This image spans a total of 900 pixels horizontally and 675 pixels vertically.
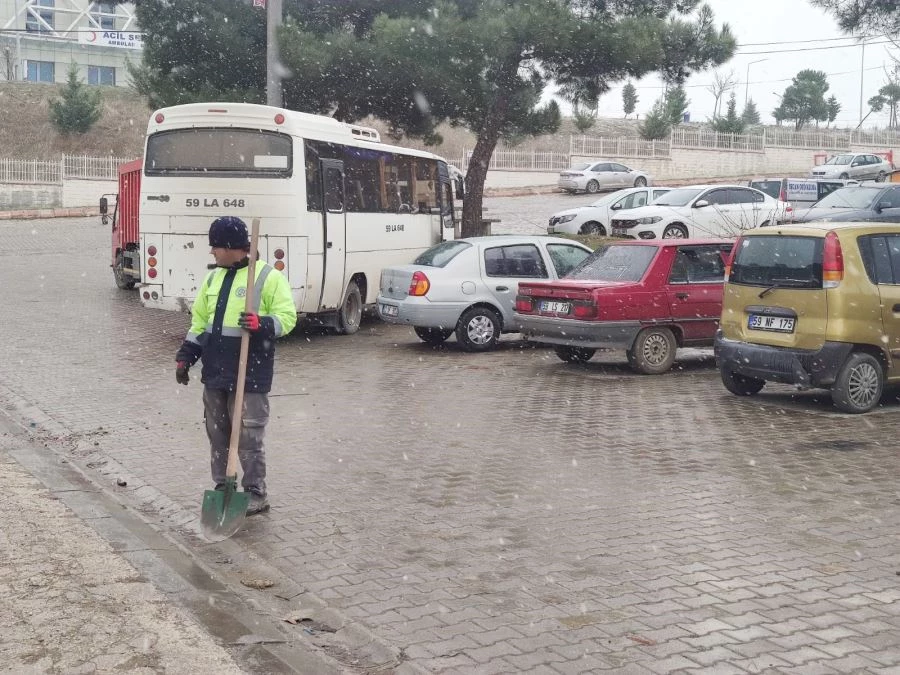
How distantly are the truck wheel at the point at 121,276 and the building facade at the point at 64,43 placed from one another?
196 feet

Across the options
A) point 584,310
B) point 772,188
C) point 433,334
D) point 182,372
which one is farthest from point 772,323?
point 772,188

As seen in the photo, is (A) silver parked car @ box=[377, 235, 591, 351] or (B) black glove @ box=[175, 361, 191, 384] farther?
(A) silver parked car @ box=[377, 235, 591, 351]

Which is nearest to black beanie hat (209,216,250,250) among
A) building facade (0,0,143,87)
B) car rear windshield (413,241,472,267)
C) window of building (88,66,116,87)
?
car rear windshield (413,241,472,267)

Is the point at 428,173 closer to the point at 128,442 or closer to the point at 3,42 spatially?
the point at 128,442

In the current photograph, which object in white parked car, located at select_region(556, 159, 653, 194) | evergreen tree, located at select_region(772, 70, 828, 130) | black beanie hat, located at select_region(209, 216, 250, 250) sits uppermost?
evergreen tree, located at select_region(772, 70, 828, 130)

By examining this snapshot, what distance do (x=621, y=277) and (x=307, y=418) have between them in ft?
15.7

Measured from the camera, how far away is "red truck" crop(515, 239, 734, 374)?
13.6 meters

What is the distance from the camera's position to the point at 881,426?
1069 cm

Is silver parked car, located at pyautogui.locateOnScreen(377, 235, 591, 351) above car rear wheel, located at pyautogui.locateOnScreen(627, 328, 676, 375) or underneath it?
above

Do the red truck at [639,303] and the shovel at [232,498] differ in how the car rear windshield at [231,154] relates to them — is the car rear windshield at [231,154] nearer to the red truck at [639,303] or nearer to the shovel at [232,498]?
the red truck at [639,303]

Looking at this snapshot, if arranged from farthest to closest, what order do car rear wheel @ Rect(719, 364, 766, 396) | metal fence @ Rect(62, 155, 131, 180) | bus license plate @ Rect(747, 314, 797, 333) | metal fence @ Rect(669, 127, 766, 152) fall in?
metal fence @ Rect(669, 127, 766, 152) < metal fence @ Rect(62, 155, 131, 180) < car rear wheel @ Rect(719, 364, 766, 396) < bus license plate @ Rect(747, 314, 797, 333)

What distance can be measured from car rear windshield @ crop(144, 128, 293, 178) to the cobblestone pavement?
292cm

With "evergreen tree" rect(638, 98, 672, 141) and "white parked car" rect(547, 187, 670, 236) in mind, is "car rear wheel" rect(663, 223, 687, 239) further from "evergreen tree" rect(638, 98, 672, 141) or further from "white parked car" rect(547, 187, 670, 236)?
"evergreen tree" rect(638, 98, 672, 141)

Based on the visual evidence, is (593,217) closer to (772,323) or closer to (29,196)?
(772,323)
